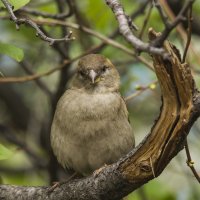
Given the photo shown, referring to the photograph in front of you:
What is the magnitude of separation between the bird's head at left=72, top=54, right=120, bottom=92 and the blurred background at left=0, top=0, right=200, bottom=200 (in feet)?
0.78

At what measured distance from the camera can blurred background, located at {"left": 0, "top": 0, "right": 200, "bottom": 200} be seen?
564 centimetres

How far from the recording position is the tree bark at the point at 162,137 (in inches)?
127

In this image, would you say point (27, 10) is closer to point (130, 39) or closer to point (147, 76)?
point (147, 76)

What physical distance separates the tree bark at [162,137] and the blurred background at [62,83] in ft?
5.24

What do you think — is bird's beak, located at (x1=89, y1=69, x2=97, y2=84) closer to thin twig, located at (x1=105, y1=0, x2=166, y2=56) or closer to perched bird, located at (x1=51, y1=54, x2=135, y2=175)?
perched bird, located at (x1=51, y1=54, x2=135, y2=175)

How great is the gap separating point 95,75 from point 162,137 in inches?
61.6

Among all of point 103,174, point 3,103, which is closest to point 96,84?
point 103,174

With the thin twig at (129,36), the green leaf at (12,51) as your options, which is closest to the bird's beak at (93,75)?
the green leaf at (12,51)

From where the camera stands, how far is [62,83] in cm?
556

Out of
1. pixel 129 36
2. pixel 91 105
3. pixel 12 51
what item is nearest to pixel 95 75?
pixel 91 105

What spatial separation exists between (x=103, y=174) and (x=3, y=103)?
298 centimetres

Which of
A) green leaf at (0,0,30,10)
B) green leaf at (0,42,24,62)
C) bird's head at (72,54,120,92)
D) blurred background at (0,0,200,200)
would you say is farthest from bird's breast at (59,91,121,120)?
green leaf at (0,0,30,10)

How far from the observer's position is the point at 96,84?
4871 millimetres

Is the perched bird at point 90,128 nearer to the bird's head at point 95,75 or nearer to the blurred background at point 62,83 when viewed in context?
Result: the bird's head at point 95,75
